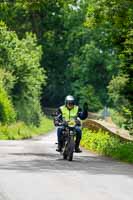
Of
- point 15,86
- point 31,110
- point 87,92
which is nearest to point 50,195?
point 15,86

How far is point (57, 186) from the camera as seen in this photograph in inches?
488

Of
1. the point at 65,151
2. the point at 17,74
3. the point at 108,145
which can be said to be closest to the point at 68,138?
the point at 65,151

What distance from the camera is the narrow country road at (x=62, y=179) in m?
11.2

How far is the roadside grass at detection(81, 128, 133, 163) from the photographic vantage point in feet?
70.6

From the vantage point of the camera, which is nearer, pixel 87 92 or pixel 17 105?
pixel 17 105

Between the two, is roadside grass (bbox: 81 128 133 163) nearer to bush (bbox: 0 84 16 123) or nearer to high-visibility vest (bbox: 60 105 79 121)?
high-visibility vest (bbox: 60 105 79 121)

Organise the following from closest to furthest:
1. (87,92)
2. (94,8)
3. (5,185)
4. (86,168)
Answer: (5,185) → (86,168) → (94,8) → (87,92)

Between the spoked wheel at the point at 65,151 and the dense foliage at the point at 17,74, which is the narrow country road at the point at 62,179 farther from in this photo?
the dense foliage at the point at 17,74

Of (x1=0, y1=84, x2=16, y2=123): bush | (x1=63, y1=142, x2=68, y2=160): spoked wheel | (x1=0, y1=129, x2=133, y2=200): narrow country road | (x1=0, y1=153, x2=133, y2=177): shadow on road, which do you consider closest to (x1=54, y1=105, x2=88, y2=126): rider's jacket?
(x1=63, y1=142, x2=68, y2=160): spoked wheel

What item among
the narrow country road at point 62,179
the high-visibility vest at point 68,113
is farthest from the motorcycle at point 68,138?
the narrow country road at point 62,179

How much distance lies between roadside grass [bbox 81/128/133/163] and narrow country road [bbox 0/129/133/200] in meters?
2.25

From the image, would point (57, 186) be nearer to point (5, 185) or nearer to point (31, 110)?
point (5, 185)

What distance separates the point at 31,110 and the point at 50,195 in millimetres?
52043

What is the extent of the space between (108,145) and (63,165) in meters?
7.38
